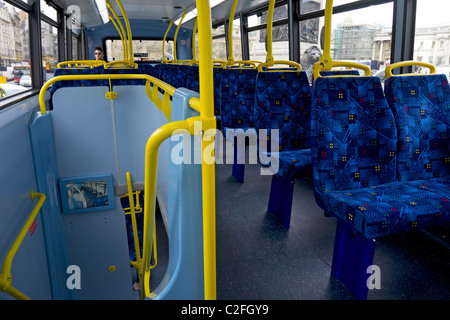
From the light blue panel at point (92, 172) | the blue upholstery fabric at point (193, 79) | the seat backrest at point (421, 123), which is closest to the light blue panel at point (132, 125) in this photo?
the light blue panel at point (92, 172)

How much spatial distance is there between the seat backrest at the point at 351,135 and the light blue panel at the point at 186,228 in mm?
1083

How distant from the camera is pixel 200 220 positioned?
768mm

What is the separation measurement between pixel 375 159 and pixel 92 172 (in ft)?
5.49

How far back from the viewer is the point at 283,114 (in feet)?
8.16

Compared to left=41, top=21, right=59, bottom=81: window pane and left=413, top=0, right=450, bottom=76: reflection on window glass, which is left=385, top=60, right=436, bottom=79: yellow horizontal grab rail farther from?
left=41, top=21, right=59, bottom=81: window pane

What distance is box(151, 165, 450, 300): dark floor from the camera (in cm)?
→ 169

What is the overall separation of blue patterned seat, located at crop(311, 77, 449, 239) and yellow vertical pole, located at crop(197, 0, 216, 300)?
999 mm

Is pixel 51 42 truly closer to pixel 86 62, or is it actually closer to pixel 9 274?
pixel 86 62

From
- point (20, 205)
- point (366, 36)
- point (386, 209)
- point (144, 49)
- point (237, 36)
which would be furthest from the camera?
point (144, 49)

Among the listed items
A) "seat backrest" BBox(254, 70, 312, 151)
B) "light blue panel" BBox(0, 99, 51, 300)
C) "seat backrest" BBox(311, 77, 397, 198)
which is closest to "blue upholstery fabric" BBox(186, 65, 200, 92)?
"seat backrest" BBox(254, 70, 312, 151)

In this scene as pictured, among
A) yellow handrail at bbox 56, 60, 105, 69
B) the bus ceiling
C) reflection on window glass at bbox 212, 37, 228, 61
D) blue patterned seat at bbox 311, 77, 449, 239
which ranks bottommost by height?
blue patterned seat at bbox 311, 77, 449, 239

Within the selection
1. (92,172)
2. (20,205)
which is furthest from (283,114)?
(20,205)
